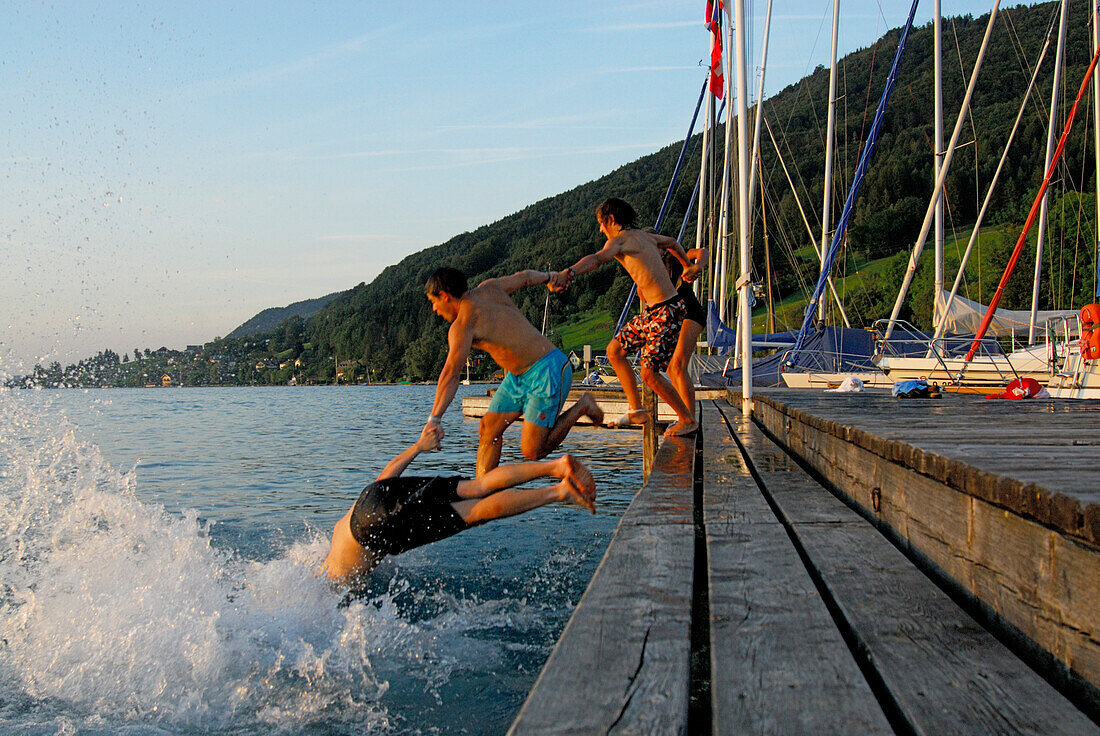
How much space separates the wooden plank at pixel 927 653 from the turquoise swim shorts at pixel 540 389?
115 inches

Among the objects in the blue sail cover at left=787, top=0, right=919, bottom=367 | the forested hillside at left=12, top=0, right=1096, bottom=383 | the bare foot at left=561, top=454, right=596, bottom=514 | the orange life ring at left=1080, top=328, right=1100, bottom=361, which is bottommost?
the bare foot at left=561, top=454, right=596, bottom=514

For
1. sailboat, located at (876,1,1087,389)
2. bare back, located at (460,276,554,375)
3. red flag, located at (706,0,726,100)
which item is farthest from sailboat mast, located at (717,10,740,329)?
bare back, located at (460,276,554,375)

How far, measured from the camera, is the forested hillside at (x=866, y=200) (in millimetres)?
53594

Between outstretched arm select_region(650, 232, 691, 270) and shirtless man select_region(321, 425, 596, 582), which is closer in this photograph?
shirtless man select_region(321, 425, 596, 582)

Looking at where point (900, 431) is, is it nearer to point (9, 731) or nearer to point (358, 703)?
point (358, 703)

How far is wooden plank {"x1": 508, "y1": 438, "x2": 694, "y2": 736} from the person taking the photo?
5.05ft

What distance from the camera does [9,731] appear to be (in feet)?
12.0

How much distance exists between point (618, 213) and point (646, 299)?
0.81m

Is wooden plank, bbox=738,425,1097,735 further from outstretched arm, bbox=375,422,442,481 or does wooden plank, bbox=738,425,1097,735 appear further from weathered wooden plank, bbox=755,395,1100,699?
outstretched arm, bbox=375,422,442,481

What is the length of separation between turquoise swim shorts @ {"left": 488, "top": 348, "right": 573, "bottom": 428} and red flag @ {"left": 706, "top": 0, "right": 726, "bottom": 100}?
6777 millimetres

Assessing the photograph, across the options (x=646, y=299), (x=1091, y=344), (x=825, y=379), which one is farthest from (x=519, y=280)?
(x=825, y=379)

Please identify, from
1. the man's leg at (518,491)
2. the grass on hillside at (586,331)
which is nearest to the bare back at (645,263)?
the man's leg at (518,491)

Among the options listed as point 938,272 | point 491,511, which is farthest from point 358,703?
point 938,272

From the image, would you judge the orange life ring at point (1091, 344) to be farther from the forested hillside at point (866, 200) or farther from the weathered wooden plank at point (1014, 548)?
the forested hillside at point (866, 200)
